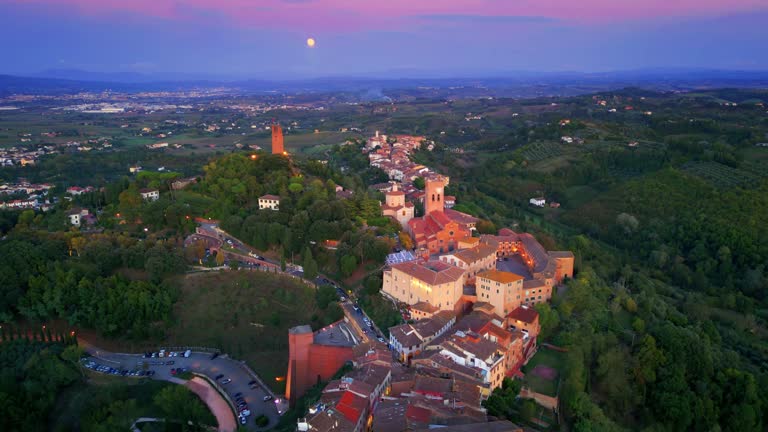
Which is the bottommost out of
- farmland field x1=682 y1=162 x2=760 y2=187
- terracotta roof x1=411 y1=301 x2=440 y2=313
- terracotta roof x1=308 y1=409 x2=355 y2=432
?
terracotta roof x1=308 y1=409 x2=355 y2=432

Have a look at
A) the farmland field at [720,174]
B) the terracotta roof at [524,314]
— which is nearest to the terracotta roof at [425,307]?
the terracotta roof at [524,314]

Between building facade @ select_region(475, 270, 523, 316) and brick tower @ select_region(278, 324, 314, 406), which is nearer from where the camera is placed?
brick tower @ select_region(278, 324, 314, 406)

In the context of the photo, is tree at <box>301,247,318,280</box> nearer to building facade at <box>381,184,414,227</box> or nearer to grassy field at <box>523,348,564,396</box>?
building facade at <box>381,184,414,227</box>

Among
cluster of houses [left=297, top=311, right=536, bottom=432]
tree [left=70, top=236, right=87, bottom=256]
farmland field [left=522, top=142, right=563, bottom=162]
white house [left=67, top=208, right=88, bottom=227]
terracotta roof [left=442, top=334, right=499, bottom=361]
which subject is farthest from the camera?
farmland field [left=522, top=142, right=563, bottom=162]

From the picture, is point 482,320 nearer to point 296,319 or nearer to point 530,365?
point 530,365

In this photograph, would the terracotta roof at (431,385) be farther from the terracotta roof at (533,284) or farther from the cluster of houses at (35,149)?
the cluster of houses at (35,149)

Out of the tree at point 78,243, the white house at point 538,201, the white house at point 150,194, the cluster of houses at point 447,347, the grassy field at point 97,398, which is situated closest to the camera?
the cluster of houses at point 447,347

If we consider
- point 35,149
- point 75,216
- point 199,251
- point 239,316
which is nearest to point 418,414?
point 239,316

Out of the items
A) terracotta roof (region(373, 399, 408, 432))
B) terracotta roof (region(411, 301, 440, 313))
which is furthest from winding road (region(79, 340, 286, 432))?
terracotta roof (region(411, 301, 440, 313))

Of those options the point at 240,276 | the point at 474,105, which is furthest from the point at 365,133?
the point at 240,276
